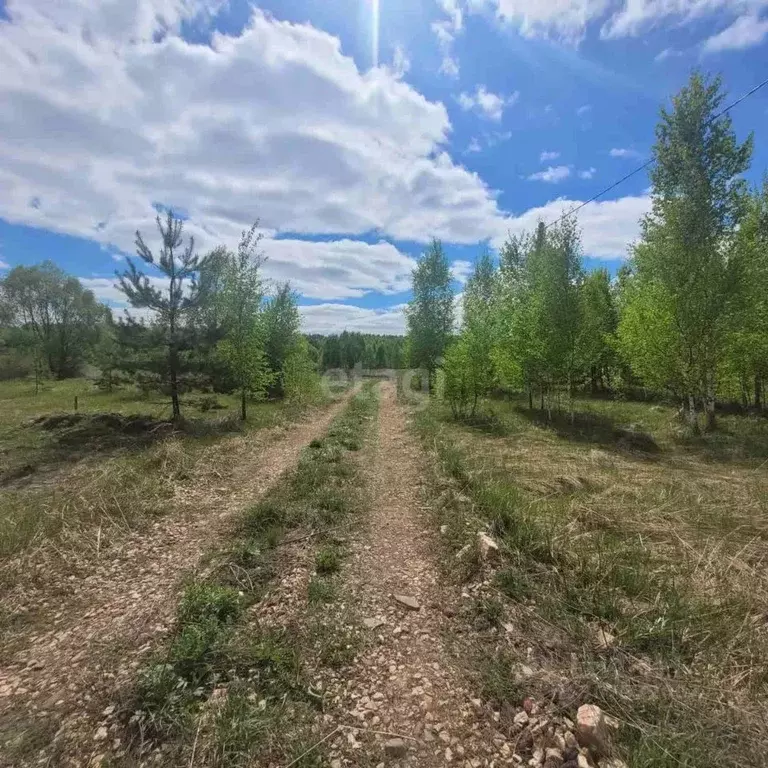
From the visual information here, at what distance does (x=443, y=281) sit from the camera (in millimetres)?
29141

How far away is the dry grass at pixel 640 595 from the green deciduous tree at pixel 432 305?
65.1 ft

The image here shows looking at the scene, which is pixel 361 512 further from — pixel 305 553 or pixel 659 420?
pixel 659 420

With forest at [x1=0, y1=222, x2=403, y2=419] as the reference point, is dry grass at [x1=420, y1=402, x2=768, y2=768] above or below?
below

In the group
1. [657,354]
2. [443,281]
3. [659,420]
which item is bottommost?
[659,420]

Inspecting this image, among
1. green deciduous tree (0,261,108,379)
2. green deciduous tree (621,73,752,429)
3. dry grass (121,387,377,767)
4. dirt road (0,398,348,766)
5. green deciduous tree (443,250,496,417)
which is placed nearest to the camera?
dry grass (121,387,377,767)

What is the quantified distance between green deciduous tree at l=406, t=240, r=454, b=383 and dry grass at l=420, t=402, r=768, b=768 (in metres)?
19.8

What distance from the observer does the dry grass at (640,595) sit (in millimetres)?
2727

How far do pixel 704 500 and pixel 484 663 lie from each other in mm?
6829

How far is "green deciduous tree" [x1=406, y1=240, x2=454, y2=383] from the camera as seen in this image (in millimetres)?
28969

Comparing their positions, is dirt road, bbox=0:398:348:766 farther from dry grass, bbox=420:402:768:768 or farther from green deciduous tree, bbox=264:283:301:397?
green deciduous tree, bbox=264:283:301:397

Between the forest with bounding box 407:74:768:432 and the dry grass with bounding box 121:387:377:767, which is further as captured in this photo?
the forest with bounding box 407:74:768:432

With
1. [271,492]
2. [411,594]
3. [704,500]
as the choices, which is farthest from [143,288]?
[704,500]

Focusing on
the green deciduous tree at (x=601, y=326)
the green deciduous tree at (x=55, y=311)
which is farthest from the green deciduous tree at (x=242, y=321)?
the green deciduous tree at (x=55, y=311)

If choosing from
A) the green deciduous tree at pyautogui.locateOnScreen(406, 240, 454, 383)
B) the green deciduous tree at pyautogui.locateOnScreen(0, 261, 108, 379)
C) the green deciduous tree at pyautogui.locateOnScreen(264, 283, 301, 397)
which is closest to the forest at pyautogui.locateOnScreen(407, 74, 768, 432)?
the green deciduous tree at pyautogui.locateOnScreen(406, 240, 454, 383)
